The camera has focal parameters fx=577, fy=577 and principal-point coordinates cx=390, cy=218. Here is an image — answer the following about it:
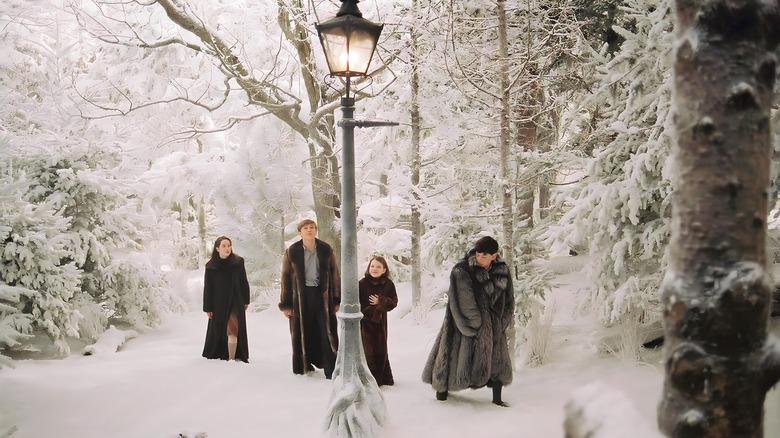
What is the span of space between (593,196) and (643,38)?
1997 millimetres

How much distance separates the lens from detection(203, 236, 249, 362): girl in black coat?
26.8 ft

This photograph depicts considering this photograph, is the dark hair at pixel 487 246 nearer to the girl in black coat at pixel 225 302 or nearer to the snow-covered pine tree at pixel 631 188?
the snow-covered pine tree at pixel 631 188

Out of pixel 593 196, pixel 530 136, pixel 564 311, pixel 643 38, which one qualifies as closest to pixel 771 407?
pixel 593 196

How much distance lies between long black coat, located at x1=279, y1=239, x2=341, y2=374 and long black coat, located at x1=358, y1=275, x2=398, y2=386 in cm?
57

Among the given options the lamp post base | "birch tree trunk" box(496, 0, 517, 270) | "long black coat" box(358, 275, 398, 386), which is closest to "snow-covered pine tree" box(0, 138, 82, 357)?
"long black coat" box(358, 275, 398, 386)

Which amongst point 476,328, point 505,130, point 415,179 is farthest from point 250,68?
point 476,328

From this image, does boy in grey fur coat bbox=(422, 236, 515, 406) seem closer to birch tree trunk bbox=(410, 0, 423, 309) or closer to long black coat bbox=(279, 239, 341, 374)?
long black coat bbox=(279, 239, 341, 374)

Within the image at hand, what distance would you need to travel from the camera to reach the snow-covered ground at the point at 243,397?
18.0 feet

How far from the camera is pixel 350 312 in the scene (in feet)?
17.1

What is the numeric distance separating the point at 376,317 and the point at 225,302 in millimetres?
2558

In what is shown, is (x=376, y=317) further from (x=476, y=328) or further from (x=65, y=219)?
(x=65, y=219)

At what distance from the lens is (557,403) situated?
247 inches

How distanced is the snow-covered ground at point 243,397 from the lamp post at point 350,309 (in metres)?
0.28

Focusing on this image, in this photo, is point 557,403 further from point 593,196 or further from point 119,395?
point 119,395
